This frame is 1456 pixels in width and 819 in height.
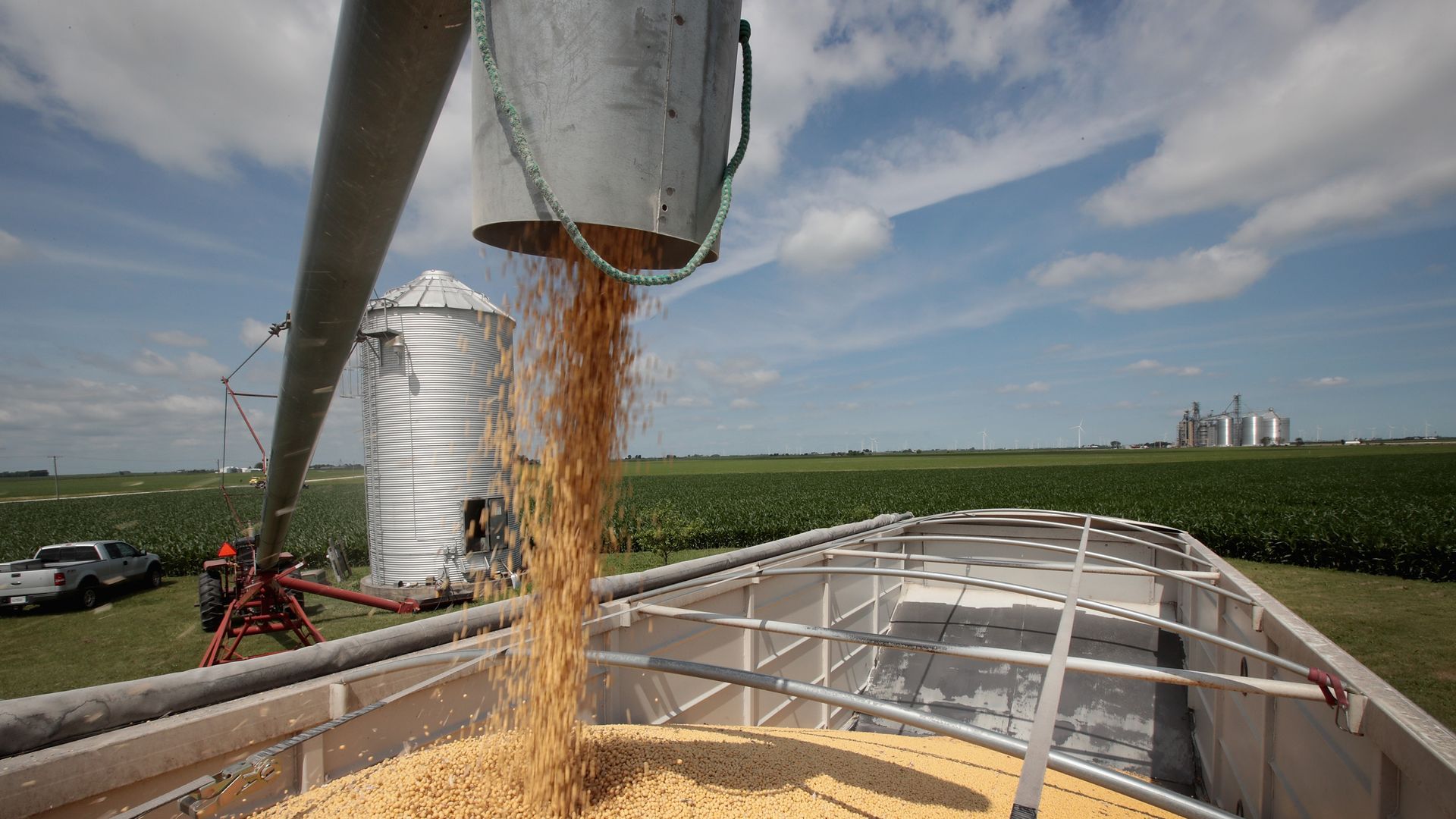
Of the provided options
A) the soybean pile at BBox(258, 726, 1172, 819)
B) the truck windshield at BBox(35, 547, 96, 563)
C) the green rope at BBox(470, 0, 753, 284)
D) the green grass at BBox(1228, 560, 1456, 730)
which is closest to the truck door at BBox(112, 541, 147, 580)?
the truck windshield at BBox(35, 547, 96, 563)

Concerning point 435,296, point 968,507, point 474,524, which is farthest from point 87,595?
point 968,507

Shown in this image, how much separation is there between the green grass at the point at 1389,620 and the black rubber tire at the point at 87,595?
18197 mm

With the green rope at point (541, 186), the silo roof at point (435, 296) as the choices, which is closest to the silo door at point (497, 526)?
the silo roof at point (435, 296)

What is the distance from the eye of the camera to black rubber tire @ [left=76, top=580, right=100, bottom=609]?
40.9ft

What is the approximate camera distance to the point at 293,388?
232 centimetres

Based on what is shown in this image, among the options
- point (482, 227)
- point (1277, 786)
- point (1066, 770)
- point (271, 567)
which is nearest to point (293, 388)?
point (482, 227)

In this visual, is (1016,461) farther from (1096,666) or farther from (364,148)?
(364,148)

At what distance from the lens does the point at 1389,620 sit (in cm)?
1038

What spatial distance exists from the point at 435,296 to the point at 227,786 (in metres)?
9.41

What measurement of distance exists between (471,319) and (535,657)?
920 cm

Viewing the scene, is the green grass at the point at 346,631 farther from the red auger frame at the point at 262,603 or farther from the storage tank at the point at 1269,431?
the storage tank at the point at 1269,431

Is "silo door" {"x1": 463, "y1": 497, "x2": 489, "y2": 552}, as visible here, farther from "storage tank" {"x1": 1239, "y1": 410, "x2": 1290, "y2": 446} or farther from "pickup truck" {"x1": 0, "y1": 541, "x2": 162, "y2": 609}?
"storage tank" {"x1": 1239, "y1": 410, "x2": 1290, "y2": 446}

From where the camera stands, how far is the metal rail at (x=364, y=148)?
4.27 ft

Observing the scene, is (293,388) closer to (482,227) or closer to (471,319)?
(482,227)
